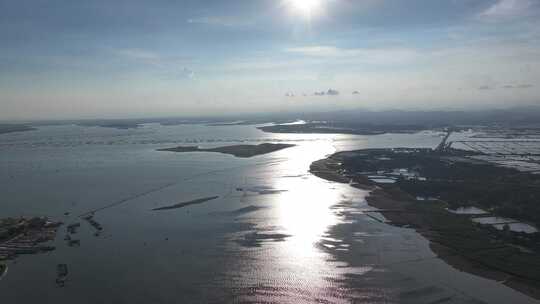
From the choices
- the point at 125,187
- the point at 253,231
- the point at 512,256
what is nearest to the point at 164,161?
the point at 125,187

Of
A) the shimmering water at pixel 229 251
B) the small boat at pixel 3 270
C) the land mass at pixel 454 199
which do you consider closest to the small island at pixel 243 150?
the land mass at pixel 454 199

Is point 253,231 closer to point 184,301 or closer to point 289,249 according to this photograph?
point 289,249

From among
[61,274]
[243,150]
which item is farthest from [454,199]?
[243,150]

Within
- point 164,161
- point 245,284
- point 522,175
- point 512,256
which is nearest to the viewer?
point 245,284

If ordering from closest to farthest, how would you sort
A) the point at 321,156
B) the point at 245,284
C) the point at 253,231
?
the point at 245,284 < the point at 253,231 < the point at 321,156

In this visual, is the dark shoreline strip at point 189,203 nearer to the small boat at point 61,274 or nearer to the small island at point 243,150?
the small boat at point 61,274

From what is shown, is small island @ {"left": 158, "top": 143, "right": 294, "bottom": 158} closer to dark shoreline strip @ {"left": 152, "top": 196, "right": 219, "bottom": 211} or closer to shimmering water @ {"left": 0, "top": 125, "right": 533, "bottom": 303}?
shimmering water @ {"left": 0, "top": 125, "right": 533, "bottom": 303}
